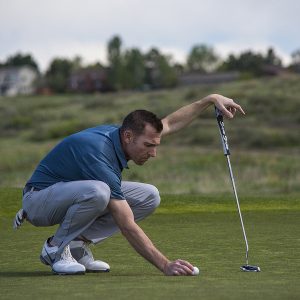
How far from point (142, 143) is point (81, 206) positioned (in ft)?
2.13

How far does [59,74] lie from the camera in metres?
160

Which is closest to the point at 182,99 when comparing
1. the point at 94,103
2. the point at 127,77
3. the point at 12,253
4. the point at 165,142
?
the point at 94,103

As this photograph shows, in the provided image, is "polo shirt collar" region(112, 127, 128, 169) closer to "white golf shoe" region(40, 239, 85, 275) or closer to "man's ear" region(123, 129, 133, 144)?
"man's ear" region(123, 129, 133, 144)

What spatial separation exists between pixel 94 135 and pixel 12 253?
1.77 metres

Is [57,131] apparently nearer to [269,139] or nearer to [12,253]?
[269,139]

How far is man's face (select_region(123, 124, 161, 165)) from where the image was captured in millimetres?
7188

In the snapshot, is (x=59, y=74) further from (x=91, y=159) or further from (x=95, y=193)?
(x=95, y=193)

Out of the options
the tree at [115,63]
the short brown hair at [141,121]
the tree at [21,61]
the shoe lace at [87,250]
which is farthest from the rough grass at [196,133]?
the tree at [21,61]

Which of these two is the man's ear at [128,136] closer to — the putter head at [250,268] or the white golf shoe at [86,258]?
the white golf shoe at [86,258]

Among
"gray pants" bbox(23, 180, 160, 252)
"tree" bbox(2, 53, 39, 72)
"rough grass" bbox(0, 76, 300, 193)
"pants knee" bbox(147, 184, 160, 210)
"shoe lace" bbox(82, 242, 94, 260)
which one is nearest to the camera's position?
"gray pants" bbox(23, 180, 160, 252)

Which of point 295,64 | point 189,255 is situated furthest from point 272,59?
point 189,255

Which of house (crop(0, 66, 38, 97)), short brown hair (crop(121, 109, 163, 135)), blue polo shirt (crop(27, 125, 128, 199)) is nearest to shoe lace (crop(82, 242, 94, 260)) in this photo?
blue polo shirt (crop(27, 125, 128, 199))

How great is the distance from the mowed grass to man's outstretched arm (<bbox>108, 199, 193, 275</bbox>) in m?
0.10

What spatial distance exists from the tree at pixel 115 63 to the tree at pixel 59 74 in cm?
786
